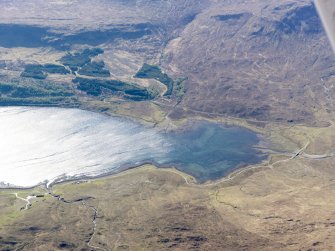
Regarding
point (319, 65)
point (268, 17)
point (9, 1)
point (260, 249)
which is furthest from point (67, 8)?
point (260, 249)

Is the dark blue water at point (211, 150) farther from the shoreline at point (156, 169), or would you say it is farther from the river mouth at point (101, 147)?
the shoreline at point (156, 169)

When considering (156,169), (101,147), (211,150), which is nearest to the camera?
(156,169)

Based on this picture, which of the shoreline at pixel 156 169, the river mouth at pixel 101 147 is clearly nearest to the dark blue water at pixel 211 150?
the river mouth at pixel 101 147

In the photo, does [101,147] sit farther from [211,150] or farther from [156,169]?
[211,150]

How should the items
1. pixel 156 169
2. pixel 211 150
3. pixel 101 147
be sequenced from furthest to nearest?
1. pixel 211 150
2. pixel 101 147
3. pixel 156 169

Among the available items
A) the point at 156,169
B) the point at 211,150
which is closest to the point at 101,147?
the point at 156,169

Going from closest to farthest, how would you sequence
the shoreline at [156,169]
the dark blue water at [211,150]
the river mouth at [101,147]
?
1. the shoreline at [156,169]
2. the river mouth at [101,147]
3. the dark blue water at [211,150]

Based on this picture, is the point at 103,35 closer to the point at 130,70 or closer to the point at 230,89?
the point at 130,70

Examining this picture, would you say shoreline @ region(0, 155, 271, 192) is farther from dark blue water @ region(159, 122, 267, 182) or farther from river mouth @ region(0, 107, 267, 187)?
dark blue water @ region(159, 122, 267, 182)

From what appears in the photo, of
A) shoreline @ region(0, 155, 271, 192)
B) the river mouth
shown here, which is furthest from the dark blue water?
shoreline @ region(0, 155, 271, 192)
